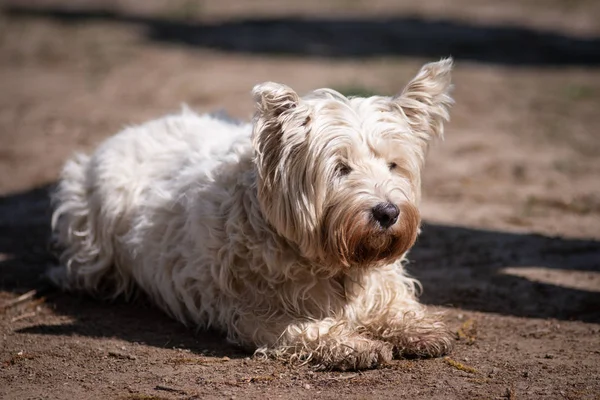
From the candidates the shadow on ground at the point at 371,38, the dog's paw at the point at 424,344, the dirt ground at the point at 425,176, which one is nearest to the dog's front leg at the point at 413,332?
the dog's paw at the point at 424,344

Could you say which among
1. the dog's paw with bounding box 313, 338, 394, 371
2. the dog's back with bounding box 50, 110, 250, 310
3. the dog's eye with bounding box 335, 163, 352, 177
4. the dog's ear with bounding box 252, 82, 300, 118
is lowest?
the dog's paw with bounding box 313, 338, 394, 371

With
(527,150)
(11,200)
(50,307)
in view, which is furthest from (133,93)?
(50,307)

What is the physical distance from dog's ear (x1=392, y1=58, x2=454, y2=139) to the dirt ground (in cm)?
135

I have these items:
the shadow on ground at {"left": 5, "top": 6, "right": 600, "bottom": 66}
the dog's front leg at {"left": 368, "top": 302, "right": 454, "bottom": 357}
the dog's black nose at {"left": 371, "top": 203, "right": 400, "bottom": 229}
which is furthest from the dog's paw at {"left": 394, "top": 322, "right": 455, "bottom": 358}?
the shadow on ground at {"left": 5, "top": 6, "right": 600, "bottom": 66}

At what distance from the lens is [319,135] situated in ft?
15.4

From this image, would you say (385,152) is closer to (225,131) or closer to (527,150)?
(225,131)

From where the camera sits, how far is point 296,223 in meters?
4.72

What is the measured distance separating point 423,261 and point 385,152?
6.67ft

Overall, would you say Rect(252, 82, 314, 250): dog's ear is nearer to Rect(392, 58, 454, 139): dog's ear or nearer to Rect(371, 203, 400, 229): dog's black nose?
Rect(371, 203, 400, 229): dog's black nose

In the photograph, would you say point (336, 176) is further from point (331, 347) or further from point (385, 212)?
point (331, 347)

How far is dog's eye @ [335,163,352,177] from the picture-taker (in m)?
4.69

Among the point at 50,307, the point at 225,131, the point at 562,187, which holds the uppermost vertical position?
the point at 225,131

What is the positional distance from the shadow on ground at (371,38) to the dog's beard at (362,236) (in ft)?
28.4

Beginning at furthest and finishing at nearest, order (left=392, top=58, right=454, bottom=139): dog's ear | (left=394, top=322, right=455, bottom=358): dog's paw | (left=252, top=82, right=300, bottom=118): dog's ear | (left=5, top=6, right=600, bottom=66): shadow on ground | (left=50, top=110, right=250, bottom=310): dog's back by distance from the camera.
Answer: (left=5, top=6, right=600, bottom=66): shadow on ground
(left=50, top=110, right=250, bottom=310): dog's back
(left=392, top=58, right=454, bottom=139): dog's ear
(left=394, top=322, right=455, bottom=358): dog's paw
(left=252, top=82, right=300, bottom=118): dog's ear
